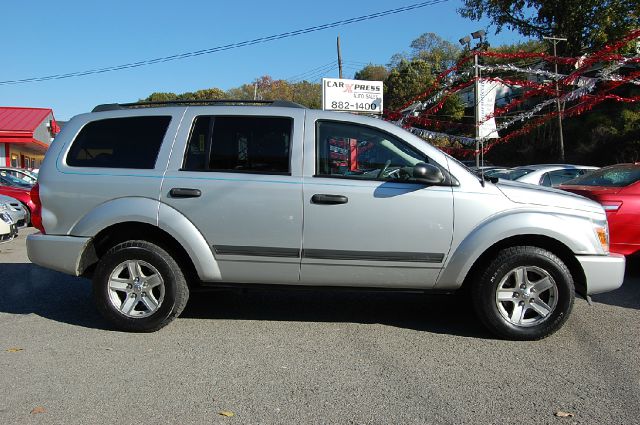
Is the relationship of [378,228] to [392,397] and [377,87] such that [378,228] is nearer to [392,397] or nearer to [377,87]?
[392,397]

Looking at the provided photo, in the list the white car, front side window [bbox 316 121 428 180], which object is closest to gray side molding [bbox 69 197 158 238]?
front side window [bbox 316 121 428 180]

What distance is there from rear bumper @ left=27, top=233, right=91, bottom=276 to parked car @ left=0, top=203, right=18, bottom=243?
5.62m

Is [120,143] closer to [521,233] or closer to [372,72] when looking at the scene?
[521,233]

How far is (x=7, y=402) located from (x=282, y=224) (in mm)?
2288

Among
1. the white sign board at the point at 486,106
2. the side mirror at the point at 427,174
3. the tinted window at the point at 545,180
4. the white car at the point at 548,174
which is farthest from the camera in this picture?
the white sign board at the point at 486,106

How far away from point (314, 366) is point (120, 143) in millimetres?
2636

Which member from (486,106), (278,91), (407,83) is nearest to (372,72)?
(278,91)

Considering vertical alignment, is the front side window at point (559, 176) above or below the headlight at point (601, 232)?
above

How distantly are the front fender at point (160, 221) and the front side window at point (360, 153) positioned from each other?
1195 millimetres

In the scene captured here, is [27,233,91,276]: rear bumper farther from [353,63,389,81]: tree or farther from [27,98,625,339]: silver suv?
[353,63,389,81]: tree

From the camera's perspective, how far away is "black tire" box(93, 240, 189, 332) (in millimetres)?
4684

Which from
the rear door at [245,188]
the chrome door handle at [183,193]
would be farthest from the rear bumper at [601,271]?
the chrome door handle at [183,193]

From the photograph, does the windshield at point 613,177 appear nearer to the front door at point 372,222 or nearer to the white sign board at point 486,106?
the front door at point 372,222

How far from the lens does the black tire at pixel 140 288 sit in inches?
184
